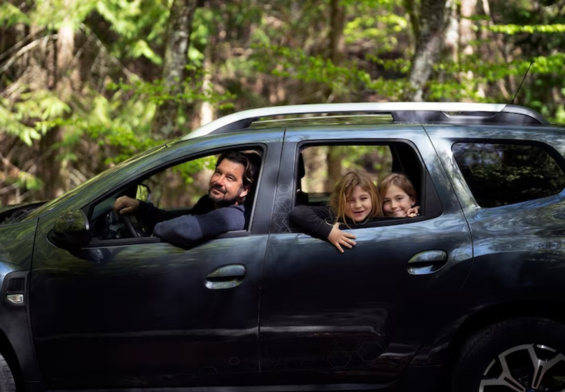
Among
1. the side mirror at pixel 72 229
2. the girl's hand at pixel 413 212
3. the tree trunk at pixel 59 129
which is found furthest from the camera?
the tree trunk at pixel 59 129

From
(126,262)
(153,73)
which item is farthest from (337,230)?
(153,73)

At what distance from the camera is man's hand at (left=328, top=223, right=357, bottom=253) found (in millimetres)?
3801

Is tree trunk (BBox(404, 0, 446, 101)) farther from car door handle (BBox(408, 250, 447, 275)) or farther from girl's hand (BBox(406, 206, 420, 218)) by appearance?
car door handle (BBox(408, 250, 447, 275))

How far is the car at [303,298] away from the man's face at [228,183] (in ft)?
1.01

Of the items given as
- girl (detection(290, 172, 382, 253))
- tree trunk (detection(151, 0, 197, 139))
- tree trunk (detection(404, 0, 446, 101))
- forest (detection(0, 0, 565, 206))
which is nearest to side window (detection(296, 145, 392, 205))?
forest (detection(0, 0, 565, 206))

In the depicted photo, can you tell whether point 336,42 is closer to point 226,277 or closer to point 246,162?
point 246,162

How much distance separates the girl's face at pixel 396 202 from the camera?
163 inches

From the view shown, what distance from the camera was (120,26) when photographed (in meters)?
15.6

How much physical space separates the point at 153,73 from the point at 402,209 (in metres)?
16.8

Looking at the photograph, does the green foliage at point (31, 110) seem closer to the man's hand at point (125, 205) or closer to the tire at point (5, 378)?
the man's hand at point (125, 205)

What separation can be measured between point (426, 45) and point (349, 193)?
5446 millimetres

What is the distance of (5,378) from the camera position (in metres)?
3.92

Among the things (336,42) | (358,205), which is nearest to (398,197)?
(358,205)

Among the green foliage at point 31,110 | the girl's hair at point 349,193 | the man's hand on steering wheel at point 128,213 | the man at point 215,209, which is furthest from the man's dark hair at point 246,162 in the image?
the green foliage at point 31,110
